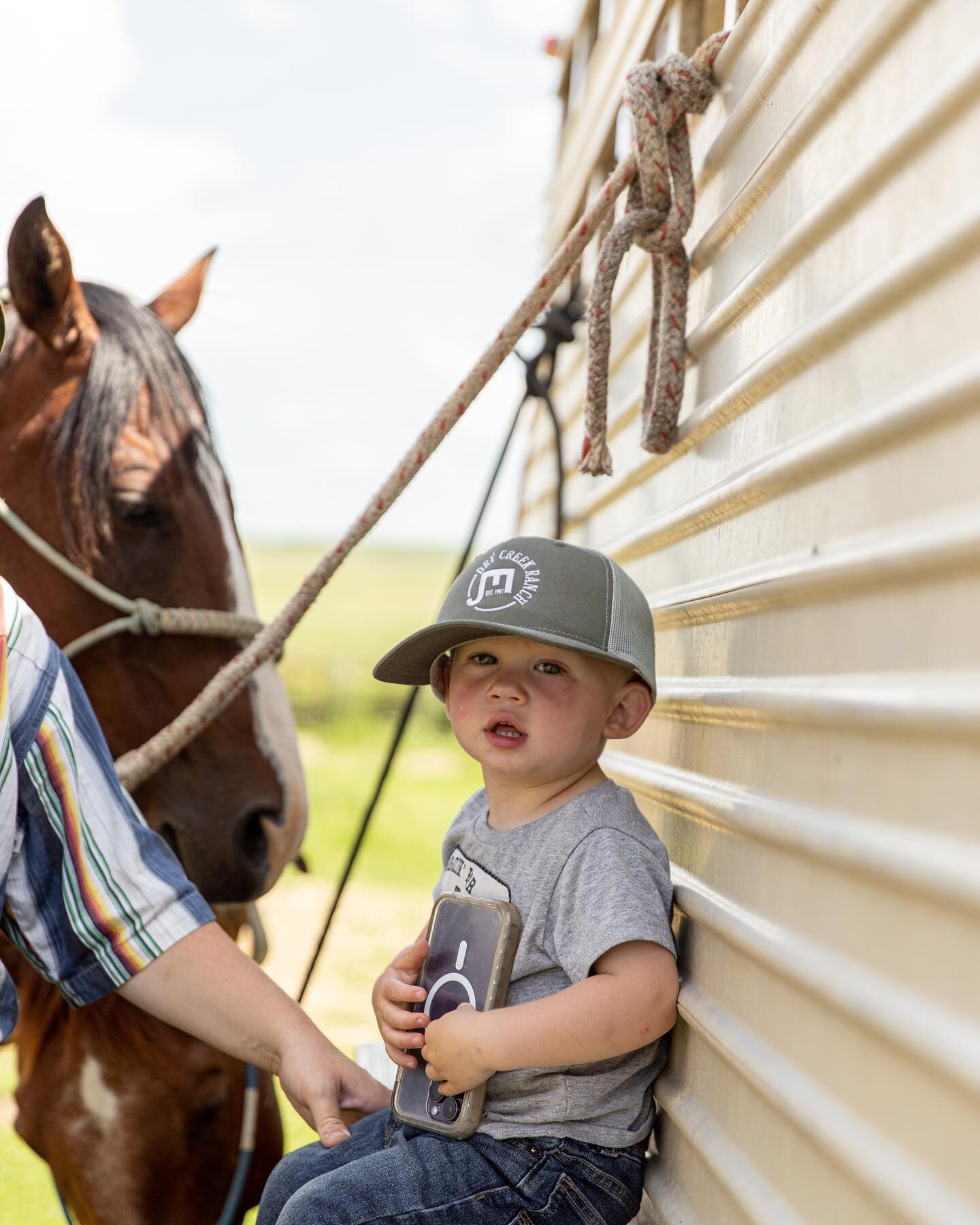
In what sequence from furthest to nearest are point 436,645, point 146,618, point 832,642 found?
1. point 146,618
2. point 436,645
3. point 832,642

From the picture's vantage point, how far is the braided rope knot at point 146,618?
2475 millimetres

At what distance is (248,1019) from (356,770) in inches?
686

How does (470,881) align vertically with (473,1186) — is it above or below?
above

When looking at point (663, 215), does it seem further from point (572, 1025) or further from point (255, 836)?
point (255, 836)

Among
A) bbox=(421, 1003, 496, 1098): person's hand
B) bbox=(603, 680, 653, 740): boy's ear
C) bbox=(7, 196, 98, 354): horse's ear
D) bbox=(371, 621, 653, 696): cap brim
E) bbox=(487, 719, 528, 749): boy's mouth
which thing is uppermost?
bbox=(7, 196, 98, 354): horse's ear

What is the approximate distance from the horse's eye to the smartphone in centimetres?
127

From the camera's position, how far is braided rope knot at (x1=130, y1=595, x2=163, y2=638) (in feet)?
8.12

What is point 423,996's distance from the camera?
1.62 meters

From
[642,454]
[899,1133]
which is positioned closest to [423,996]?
[899,1133]

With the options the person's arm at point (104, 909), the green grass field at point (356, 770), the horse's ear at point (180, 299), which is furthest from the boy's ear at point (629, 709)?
the horse's ear at point (180, 299)

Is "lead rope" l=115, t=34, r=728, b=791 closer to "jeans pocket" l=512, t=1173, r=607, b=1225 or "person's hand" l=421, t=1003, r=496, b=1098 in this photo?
"person's hand" l=421, t=1003, r=496, b=1098

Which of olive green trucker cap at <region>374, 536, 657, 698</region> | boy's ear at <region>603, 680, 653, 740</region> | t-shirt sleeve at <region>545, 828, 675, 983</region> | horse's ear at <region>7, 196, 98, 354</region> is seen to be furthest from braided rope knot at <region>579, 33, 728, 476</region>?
horse's ear at <region>7, 196, 98, 354</region>

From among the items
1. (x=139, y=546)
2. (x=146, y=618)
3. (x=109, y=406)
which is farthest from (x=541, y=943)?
(x=109, y=406)

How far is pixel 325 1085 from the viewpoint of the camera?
1.72 m
